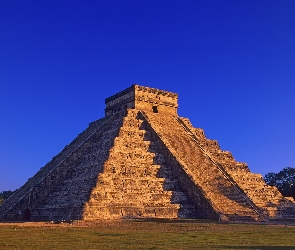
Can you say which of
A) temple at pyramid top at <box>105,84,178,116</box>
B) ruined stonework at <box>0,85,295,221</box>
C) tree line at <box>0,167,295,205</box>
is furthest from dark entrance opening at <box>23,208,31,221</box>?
tree line at <box>0,167,295,205</box>

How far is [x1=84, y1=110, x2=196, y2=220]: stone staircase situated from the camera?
22.7 meters

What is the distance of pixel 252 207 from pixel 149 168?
6.91 meters

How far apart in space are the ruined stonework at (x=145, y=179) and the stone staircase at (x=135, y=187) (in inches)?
2.2

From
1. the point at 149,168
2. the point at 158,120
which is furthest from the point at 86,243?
the point at 158,120

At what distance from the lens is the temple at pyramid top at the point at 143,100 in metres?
32.7

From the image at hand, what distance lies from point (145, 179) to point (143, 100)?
31.4 ft

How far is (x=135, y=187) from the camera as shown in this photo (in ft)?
79.8

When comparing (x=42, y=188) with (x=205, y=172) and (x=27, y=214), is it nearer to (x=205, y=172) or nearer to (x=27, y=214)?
(x=27, y=214)

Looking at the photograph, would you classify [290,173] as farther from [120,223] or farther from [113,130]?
[120,223]

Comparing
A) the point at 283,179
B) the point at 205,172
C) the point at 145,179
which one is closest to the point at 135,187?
the point at 145,179

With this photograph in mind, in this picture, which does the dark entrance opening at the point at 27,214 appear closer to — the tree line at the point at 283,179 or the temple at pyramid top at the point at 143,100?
the temple at pyramid top at the point at 143,100

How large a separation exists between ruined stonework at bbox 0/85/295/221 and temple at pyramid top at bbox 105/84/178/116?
0.08 m

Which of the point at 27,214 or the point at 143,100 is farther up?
the point at 143,100

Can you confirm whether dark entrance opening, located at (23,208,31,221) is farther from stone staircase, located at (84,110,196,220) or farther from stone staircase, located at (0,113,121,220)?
stone staircase, located at (84,110,196,220)
